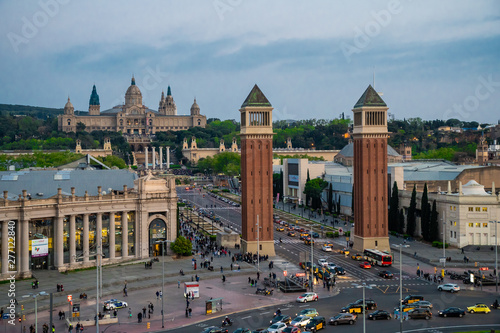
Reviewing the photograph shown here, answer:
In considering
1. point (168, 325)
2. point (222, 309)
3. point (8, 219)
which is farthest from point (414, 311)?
point (8, 219)

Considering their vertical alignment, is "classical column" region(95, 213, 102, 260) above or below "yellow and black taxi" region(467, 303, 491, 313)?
above

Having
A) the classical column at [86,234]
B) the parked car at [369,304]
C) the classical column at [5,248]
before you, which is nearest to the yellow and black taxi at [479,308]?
the parked car at [369,304]

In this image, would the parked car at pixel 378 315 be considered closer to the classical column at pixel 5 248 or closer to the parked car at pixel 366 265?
the parked car at pixel 366 265

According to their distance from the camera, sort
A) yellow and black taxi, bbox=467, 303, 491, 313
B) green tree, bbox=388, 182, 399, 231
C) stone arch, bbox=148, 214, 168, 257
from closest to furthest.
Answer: yellow and black taxi, bbox=467, 303, 491, 313
stone arch, bbox=148, 214, 168, 257
green tree, bbox=388, 182, 399, 231

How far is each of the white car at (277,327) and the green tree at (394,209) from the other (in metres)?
61.3

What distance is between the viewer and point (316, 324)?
53.5 metres

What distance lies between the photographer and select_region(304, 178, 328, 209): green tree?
144750mm

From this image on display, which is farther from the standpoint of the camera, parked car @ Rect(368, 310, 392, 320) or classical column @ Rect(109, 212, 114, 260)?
classical column @ Rect(109, 212, 114, 260)

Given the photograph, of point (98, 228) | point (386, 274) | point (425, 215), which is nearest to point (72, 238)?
point (98, 228)

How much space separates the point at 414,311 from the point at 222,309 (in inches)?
714

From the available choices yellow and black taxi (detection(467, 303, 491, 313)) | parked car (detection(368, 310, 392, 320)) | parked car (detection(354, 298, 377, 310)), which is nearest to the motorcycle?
parked car (detection(354, 298, 377, 310))

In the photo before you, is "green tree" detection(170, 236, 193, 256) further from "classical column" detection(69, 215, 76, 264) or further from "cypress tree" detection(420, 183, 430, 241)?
"cypress tree" detection(420, 183, 430, 241)

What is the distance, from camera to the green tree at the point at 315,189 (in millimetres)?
144750

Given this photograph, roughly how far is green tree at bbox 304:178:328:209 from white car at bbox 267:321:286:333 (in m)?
93.2
